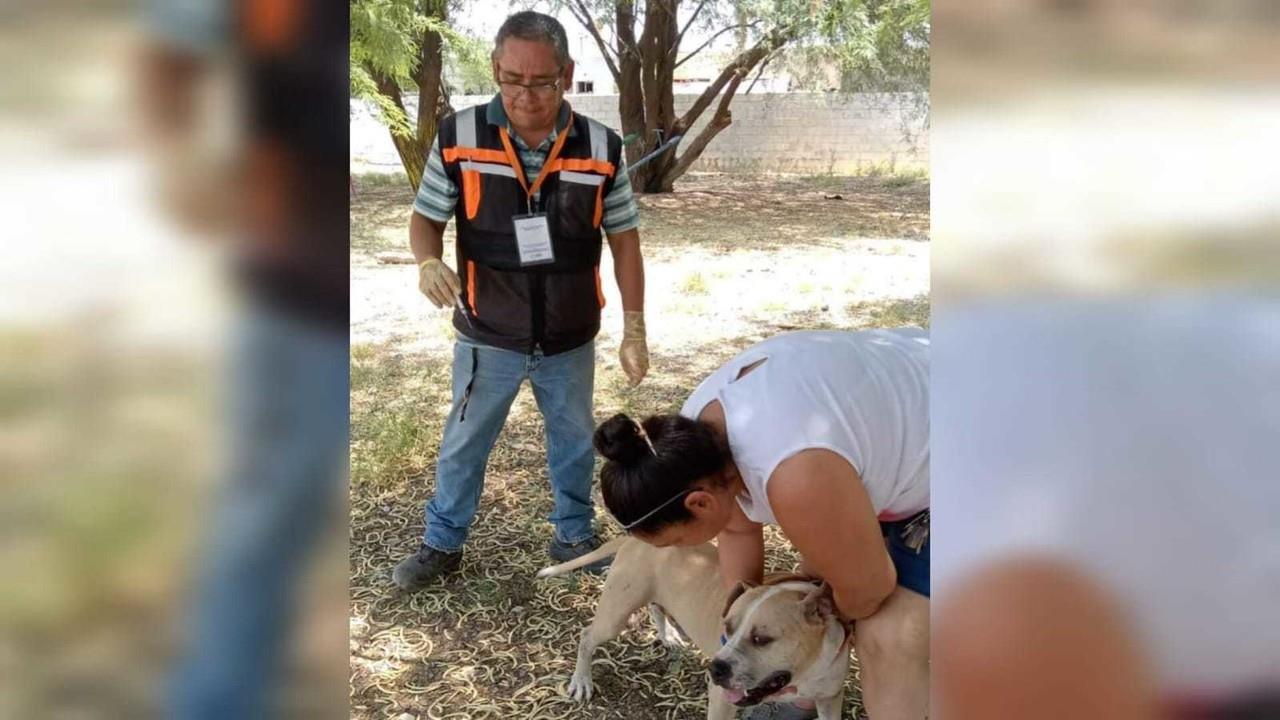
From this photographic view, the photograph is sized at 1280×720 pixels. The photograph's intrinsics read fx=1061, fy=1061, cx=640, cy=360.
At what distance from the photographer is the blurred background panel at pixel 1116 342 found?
67 centimetres

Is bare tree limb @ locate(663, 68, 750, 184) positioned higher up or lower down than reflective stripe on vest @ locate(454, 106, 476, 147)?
higher up

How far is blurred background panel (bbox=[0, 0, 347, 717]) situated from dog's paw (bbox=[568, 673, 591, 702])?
238 centimetres

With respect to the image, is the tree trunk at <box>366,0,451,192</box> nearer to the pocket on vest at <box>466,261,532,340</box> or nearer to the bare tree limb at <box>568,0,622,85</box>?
the bare tree limb at <box>568,0,622,85</box>

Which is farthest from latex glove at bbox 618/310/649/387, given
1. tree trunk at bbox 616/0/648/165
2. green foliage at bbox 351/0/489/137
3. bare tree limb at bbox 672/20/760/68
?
bare tree limb at bbox 672/20/760/68

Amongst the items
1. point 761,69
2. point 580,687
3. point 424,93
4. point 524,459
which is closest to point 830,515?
point 580,687

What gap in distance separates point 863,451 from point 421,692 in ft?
5.32

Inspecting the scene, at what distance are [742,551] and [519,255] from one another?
51.3 inches

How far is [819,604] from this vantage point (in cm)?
238

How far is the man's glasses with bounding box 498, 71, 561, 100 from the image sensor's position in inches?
129

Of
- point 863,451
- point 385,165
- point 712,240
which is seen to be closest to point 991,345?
point 863,451

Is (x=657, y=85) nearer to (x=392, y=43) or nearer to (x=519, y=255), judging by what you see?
(x=392, y=43)

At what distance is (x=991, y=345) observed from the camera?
0.72m

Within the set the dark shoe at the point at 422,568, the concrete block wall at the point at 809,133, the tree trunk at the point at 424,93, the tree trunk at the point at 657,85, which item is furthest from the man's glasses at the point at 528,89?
the concrete block wall at the point at 809,133

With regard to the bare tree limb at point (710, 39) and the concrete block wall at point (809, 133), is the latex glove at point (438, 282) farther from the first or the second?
the concrete block wall at point (809, 133)
